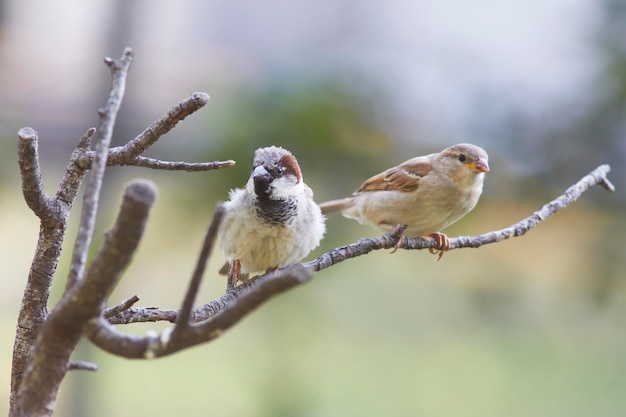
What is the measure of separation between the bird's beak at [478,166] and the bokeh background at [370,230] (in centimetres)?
65

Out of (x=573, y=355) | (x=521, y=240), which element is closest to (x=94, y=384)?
(x=521, y=240)

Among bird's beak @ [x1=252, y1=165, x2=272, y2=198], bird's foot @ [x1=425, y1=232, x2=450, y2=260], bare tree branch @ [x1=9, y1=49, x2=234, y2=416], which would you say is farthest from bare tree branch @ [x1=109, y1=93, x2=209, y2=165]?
bird's foot @ [x1=425, y1=232, x2=450, y2=260]

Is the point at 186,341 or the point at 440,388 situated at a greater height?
the point at 440,388

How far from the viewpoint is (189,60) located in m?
4.18

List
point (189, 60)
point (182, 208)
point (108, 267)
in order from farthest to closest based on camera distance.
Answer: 1. point (189, 60)
2. point (182, 208)
3. point (108, 267)

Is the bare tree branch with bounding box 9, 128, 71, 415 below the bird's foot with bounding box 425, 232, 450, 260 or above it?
below

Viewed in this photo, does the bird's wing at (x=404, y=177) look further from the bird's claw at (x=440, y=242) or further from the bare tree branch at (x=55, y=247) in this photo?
the bare tree branch at (x=55, y=247)

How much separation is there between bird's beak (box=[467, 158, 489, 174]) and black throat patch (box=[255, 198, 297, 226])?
0.54 m

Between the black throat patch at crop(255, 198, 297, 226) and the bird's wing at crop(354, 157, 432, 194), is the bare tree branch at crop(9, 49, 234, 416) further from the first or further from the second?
the bird's wing at crop(354, 157, 432, 194)

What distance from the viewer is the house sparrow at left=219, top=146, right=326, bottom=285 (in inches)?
56.7

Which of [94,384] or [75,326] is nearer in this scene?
[75,326]

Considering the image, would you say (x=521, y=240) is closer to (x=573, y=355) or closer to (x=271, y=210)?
(x=573, y=355)

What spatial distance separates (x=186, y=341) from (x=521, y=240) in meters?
2.62

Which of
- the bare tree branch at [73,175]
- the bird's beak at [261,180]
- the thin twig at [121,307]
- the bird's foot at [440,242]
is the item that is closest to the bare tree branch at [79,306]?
the thin twig at [121,307]
